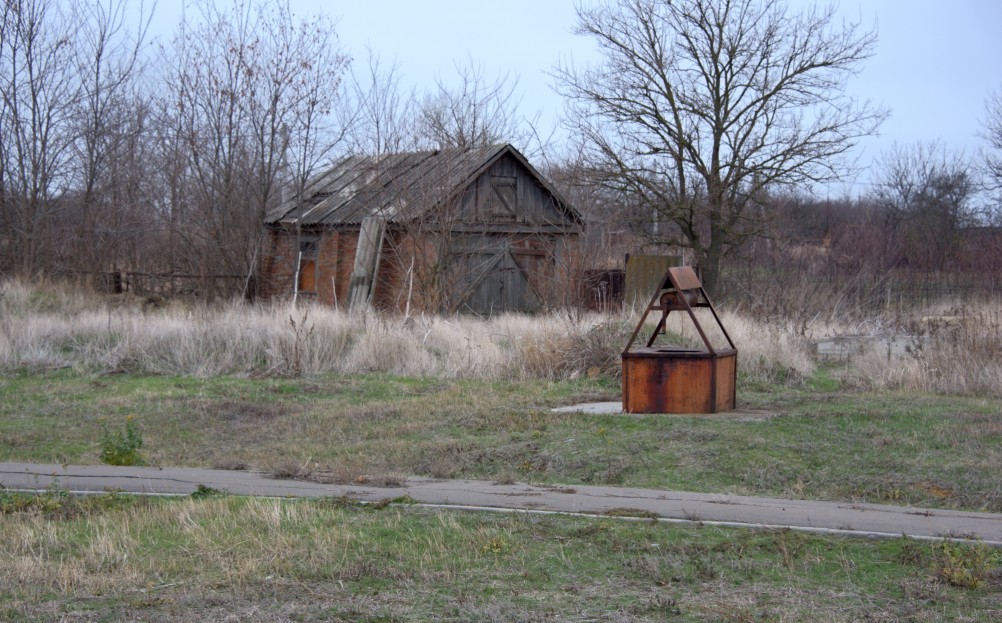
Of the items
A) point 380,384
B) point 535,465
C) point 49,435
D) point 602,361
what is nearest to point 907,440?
point 535,465

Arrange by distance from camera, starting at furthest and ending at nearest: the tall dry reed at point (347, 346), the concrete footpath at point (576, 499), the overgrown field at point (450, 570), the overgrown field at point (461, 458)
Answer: the tall dry reed at point (347, 346)
the concrete footpath at point (576, 499)
the overgrown field at point (461, 458)
the overgrown field at point (450, 570)

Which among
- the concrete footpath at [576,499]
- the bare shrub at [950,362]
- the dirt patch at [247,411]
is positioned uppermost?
the bare shrub at [950,362]

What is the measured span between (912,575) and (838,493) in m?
2.59

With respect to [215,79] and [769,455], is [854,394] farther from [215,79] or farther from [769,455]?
[215,79]

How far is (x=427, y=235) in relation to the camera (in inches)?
1017

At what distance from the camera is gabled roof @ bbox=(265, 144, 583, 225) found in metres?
25.9

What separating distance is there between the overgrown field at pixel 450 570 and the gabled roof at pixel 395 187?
1882cm

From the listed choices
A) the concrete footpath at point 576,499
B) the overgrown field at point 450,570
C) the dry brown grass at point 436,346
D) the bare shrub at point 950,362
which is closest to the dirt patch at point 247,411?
the dry brown grass at point 436,346

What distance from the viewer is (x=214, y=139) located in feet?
97.7

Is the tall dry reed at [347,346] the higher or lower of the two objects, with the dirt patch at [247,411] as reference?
higher

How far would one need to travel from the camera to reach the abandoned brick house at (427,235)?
83.9ft

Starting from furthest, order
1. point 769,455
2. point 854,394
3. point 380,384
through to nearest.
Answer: point 380,384, point 854,394, point 769,455

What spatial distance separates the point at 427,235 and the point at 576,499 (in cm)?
1809

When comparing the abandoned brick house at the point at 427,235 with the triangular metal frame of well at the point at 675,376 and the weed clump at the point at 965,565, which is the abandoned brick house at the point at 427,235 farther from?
the weed clump at the point at 965,565
